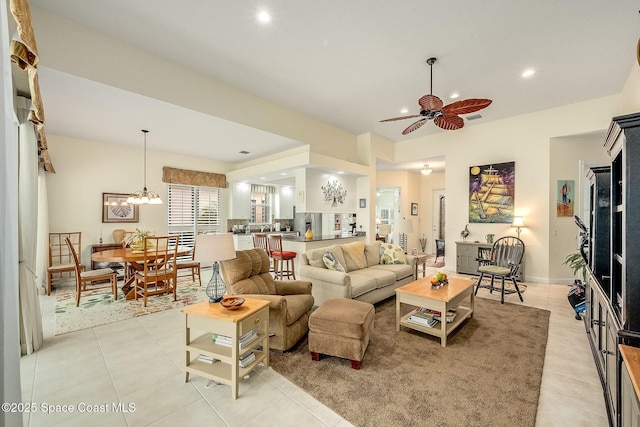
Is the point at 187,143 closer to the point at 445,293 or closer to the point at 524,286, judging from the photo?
the point at 445,293

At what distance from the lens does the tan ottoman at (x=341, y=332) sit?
240 centimetres

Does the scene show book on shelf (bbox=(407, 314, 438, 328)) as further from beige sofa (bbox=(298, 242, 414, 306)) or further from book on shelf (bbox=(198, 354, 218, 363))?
book on shelf (bbox=(198, 354, 218, 363))

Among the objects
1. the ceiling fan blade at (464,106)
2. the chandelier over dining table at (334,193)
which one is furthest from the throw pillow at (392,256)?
the ceiling fan blade at (464,106)

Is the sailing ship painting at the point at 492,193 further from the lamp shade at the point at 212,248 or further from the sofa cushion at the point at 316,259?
the lamp shade at the point at 212,248

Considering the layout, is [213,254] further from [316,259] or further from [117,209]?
[117,209]

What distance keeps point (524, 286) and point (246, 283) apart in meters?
5.24

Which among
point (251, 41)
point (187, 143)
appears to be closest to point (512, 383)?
point (251, 41)

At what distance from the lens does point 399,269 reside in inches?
180

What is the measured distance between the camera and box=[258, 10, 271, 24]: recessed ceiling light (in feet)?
9.26

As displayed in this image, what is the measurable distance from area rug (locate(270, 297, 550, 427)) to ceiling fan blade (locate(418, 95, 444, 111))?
9.10 feet

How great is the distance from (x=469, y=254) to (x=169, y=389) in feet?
19.9

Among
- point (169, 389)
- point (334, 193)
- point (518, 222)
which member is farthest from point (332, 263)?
point (518, 222)

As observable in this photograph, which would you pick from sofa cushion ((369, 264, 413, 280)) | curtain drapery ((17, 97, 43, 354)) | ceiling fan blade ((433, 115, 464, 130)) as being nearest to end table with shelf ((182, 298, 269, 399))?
curtain drapery ((17, 97, 43, 354))

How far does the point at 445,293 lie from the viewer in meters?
3.15
